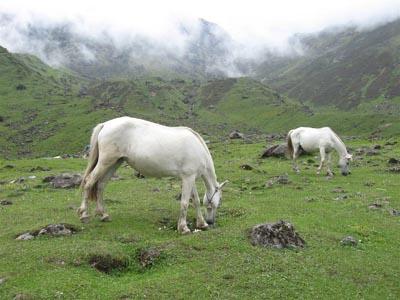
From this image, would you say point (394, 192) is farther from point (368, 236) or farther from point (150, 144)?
point (150, 144)

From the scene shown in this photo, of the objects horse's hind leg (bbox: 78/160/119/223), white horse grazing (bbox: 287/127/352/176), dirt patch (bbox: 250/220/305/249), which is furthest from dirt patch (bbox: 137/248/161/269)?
white horse grazing (bbox: 287/127/352/176)

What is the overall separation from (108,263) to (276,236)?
19.7ft

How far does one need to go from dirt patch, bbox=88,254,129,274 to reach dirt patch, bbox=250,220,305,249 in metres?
4.70

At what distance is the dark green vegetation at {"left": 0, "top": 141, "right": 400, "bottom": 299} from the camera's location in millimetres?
12836

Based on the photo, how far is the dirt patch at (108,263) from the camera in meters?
14.2

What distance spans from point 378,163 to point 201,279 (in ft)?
109

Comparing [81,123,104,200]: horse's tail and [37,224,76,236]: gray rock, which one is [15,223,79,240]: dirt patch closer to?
[37,224,76,236]: gray rock

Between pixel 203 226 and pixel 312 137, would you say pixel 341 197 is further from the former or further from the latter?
pixel 312 137

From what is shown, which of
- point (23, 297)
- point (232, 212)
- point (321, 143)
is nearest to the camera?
point (23, 297)

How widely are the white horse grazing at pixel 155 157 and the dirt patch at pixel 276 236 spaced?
2.76 metres

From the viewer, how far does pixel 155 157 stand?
18031mm

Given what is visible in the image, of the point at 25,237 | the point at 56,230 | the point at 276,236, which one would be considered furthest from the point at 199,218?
the point at 25,237

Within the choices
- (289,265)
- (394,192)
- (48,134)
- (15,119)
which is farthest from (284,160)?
(15,119)

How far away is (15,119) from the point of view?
17600 cm
